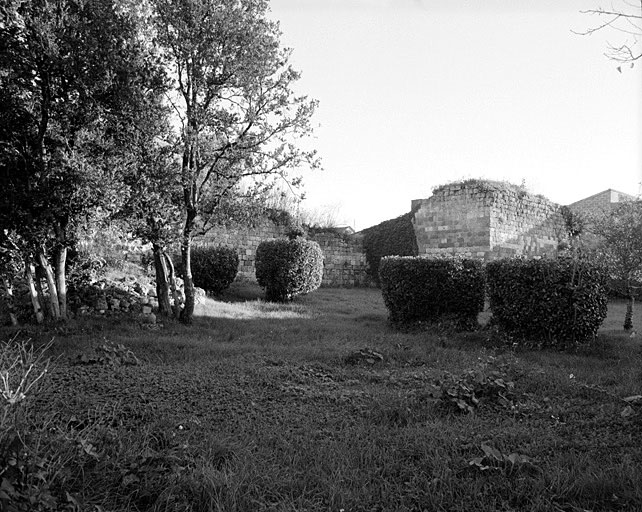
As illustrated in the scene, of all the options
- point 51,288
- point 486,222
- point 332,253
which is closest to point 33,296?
point 51,288

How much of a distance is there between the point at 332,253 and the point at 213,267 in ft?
19.6

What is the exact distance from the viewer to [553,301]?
279 inches

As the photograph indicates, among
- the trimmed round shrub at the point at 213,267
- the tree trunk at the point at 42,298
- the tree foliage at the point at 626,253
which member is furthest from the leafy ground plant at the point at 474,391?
the trimmed round shrub at the point at 213,267

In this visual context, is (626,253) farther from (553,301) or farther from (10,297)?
(10,297)

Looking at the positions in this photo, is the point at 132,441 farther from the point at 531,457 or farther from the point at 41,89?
the point at 41,89

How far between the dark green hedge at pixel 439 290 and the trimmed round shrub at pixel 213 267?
196 inches

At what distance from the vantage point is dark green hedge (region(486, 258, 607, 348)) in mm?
6988

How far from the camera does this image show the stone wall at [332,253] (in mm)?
15180

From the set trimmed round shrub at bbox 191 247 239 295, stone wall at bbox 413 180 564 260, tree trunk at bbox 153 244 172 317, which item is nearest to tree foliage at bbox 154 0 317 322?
tree trunk at bbox 153 244 172 317

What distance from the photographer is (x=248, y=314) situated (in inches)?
384

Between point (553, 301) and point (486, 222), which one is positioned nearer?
point (553, 301)

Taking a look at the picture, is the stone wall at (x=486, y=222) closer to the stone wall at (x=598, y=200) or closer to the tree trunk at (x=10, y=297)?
the stone wall at (x=598, y=200)

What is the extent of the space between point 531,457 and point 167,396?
9.42ft

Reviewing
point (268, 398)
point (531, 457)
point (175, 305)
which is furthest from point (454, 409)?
point (175, 305)
